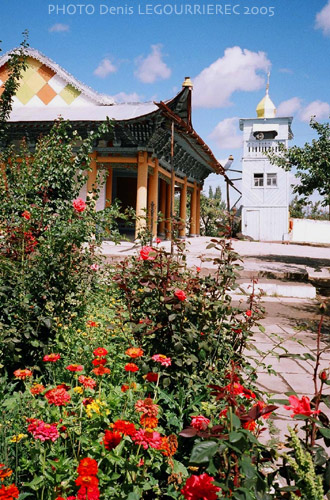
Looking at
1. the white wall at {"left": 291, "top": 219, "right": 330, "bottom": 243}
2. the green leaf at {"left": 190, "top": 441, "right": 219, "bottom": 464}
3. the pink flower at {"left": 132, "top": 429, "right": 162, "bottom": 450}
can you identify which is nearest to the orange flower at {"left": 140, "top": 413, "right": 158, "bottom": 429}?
the pink flower at {"left": 132, "top": 429, "right": 162, "bottom": 450}

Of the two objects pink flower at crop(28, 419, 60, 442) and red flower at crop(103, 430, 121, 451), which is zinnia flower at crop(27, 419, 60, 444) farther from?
red flower at crop(103, 430, 121, 451)

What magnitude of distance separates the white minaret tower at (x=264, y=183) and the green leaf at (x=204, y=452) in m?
25.9

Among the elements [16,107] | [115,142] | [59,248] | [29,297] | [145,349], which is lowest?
[145,349]

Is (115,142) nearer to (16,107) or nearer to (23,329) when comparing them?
(16,107)

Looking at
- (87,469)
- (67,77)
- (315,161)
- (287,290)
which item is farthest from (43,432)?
(67,77)

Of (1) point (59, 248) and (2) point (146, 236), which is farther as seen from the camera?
(2) point (146, 236)

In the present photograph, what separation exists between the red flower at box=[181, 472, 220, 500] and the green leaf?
5cm

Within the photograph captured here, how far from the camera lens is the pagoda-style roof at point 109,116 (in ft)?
34.8

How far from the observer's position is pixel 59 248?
264 centimetres

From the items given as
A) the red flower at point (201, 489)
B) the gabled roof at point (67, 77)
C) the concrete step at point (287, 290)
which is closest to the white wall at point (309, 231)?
the gabled roof at point (67, 77)

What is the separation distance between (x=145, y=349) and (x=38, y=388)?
79 cm

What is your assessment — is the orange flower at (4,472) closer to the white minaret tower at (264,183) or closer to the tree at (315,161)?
the tree at (315,161)

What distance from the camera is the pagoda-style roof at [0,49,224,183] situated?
10602 millimetres

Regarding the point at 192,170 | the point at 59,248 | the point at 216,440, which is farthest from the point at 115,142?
the point at 216,440
